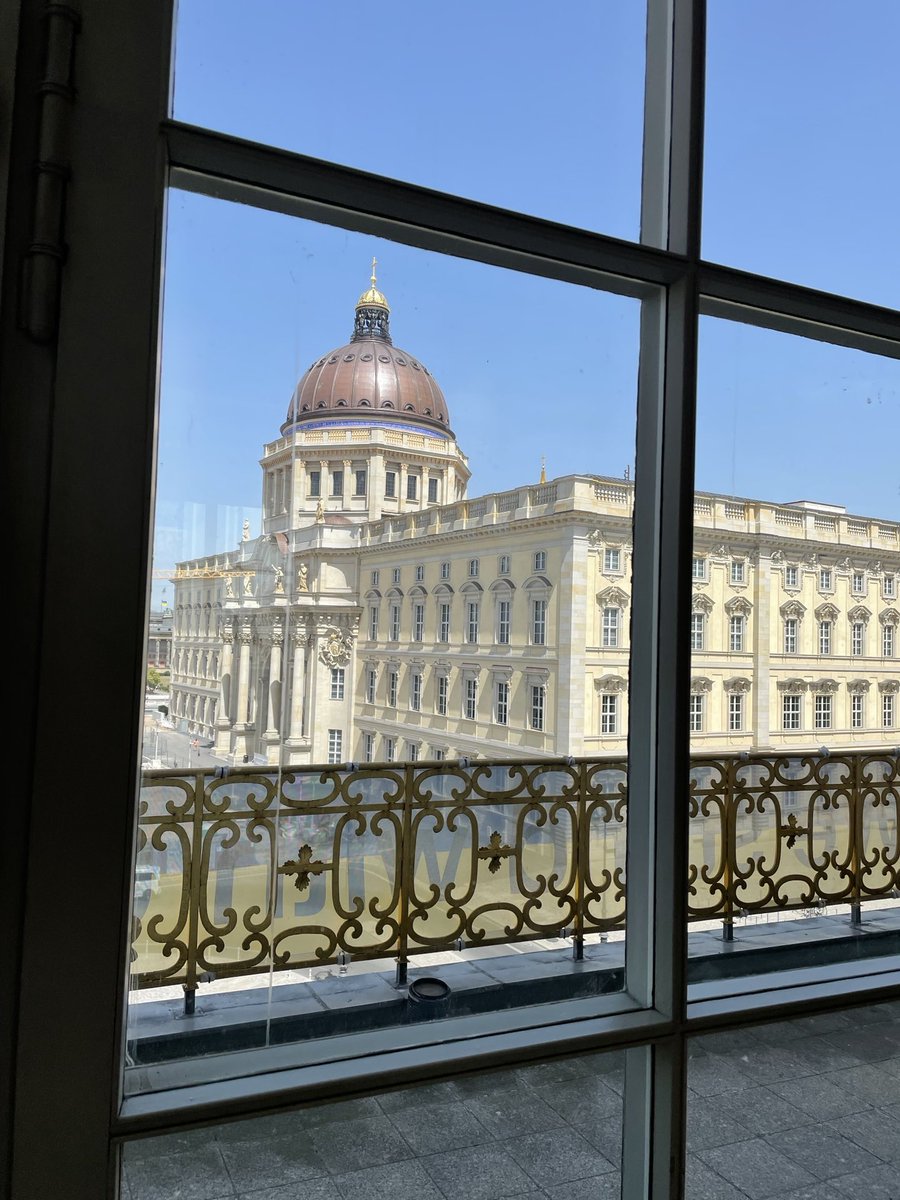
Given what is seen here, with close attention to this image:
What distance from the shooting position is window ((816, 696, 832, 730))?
6.81ft

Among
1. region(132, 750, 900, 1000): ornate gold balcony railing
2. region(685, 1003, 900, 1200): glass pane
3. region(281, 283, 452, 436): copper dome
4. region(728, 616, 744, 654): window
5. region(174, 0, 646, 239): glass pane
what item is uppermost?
region(174, 0, 646, 239): glass pane

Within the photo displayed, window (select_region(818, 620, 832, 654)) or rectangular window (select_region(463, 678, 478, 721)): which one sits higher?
window (select_region(818, 620, 832, 654))

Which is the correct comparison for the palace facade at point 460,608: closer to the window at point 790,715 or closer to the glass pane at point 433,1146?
the window at point 790,715

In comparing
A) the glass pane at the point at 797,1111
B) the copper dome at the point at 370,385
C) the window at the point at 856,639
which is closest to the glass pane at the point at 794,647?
the window at the point at 856,639

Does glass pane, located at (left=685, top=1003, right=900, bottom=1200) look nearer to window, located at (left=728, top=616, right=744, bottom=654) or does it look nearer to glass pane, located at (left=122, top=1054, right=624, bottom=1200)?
glass pane, located at (left=122, top=1054, right=624, bottom=1200)

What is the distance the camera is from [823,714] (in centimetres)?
213

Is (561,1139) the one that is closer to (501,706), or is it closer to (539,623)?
(501,706)

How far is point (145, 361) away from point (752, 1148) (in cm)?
145

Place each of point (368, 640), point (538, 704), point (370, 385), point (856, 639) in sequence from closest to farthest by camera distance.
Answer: point (370, 385) → point (368, 640) → point (538, 704) → point (856, 639)

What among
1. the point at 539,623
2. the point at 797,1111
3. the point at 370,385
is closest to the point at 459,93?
the point at 370,385

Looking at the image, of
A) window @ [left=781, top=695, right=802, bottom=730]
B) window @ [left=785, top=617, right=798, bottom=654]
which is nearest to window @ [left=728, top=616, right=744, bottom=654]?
window @ [left=785, top=617, right=798, bottom=654]

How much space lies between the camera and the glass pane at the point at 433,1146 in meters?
1.04

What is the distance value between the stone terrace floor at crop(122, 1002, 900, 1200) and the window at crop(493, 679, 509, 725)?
0.70m

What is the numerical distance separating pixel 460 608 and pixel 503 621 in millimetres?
150
